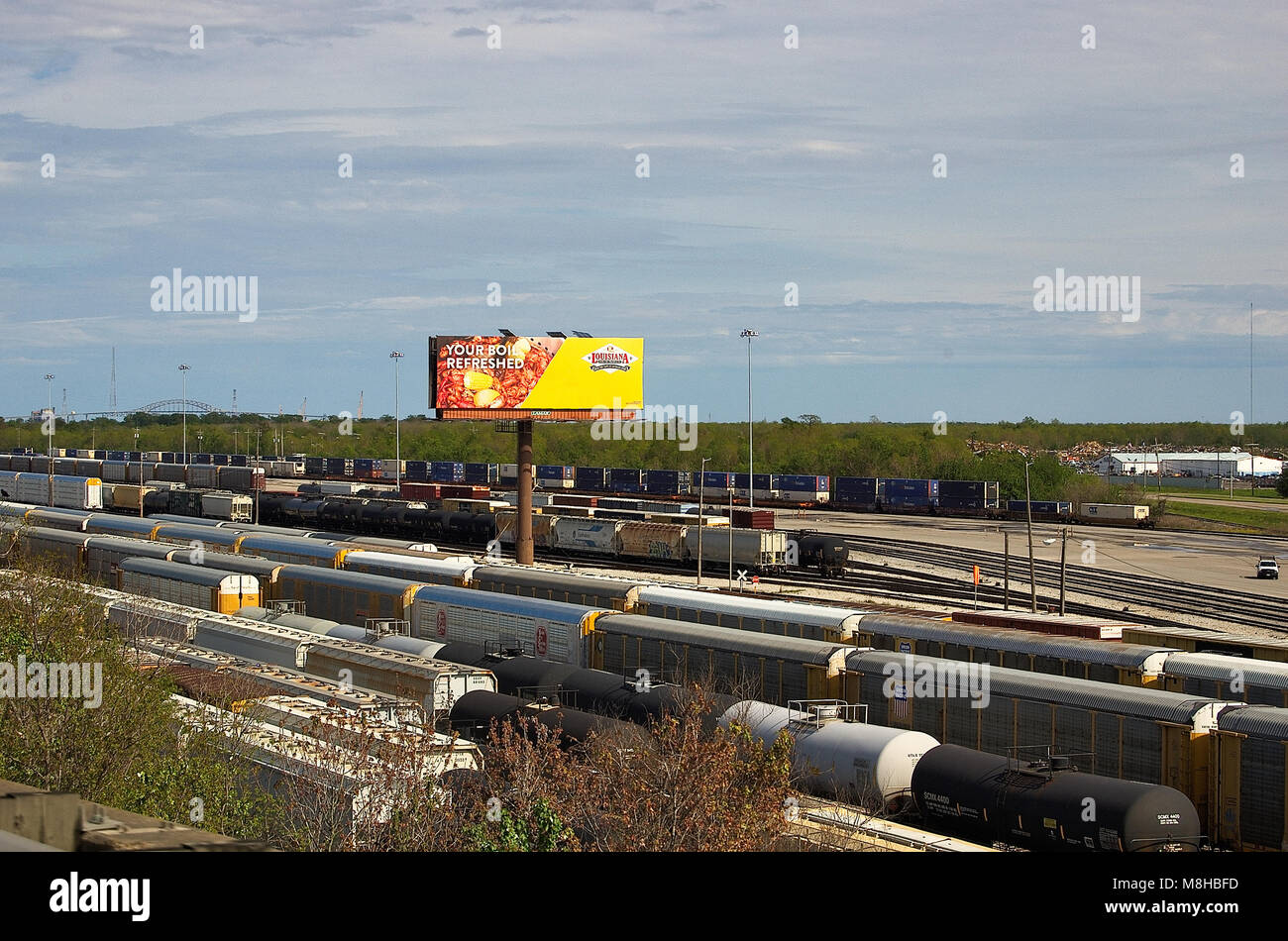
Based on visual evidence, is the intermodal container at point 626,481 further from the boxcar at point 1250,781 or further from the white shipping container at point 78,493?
the boxcar at point 1250,781

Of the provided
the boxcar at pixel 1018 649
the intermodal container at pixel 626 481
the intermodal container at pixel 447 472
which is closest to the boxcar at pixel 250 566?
the boxcar at pixel 1018 649

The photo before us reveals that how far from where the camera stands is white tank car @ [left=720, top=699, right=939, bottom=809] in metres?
23.8

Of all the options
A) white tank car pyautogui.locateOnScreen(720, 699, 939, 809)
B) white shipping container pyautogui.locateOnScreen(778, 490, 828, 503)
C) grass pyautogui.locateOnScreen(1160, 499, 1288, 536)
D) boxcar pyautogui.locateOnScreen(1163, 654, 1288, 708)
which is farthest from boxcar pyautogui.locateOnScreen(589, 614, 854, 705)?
white shipping container pyautogui.locateOnScreen(778, 490, 828, 503)

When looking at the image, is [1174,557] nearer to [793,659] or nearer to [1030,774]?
[793,659]

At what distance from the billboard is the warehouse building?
398ft

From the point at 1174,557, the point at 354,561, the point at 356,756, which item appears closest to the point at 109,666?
the point at 356,756

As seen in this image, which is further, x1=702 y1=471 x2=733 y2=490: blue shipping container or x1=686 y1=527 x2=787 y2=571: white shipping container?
x1=702 y1=471 x2=733 y2=490: blue shipping container

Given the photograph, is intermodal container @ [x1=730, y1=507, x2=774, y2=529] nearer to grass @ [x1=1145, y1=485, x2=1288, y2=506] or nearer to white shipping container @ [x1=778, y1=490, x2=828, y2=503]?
white shipping container @ [x1=778, y1=490, x2=828, y2=503]

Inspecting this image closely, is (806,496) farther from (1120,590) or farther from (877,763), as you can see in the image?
(877,763)

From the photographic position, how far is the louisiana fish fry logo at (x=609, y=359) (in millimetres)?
65375

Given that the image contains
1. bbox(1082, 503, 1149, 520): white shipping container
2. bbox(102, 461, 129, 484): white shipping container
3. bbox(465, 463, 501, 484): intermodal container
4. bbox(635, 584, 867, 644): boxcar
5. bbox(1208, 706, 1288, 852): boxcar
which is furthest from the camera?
bbox(465, 463, 501, 484): intermodal container

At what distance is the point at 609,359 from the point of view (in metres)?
65.8

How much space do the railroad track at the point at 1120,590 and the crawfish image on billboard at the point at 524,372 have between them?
782 inches
